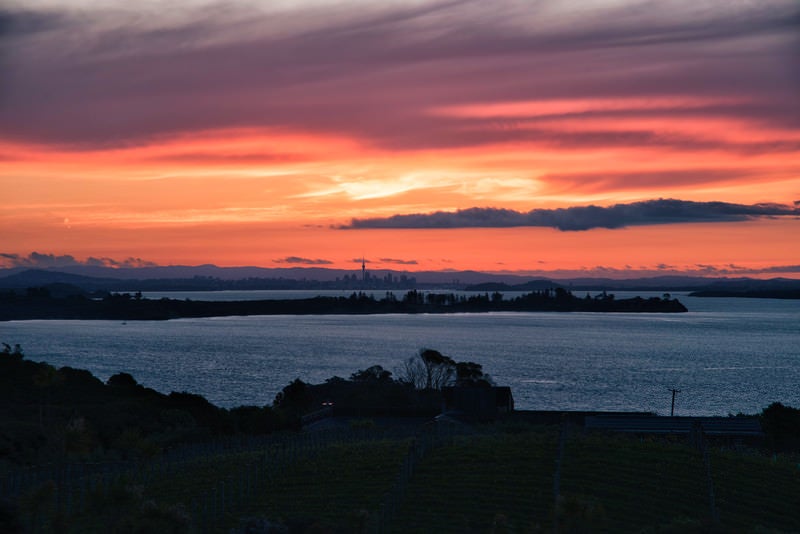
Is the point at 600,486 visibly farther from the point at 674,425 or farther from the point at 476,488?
the point at 674,425

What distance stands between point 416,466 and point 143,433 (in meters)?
30.7

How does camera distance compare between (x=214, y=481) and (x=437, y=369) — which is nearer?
(x=214, y=481)

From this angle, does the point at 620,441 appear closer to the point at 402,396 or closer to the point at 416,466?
the point at 416,466

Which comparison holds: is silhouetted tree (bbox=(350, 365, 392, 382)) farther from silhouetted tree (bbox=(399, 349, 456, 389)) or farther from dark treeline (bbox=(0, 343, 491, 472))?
silhouetted tree (bbox=(399, 349, 456, 389))

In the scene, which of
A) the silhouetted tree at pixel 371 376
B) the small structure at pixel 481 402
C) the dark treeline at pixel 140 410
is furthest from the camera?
the silhouetted tree at pixel 371 376

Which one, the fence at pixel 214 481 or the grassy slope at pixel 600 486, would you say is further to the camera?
the grassy slope at pixel 600 486

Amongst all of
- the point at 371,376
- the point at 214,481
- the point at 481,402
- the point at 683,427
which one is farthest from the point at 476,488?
the point at 371,376

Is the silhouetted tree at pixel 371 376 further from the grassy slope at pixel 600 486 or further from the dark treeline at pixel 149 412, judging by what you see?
the grassy slope at pixel 600 486

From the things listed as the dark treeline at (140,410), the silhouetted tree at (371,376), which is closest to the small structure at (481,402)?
the dark treeline at (140,410)

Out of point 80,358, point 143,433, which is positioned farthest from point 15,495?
point 80,358

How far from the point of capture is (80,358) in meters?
140

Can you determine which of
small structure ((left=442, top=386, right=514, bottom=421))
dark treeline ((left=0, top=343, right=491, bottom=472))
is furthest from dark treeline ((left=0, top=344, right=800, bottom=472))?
small structure ((left=442, top=386, right=514, bottom=421))

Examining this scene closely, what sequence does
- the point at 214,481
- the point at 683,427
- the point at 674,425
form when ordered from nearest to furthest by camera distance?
the point at 214,481 < the point at 683,427 < the point at 674,425

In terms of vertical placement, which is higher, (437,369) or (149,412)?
(437,369)
